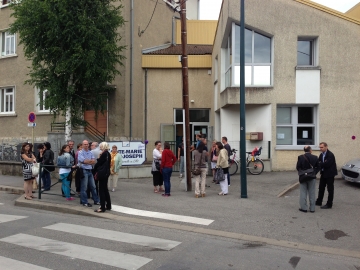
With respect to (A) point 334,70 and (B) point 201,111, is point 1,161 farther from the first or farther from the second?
(A) point 334,70

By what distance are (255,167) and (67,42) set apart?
8.55 meters

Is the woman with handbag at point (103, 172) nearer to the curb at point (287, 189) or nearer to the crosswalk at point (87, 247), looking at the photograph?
the crosswalk at point (87, 247)

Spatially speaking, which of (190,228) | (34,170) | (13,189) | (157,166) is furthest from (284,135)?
(13,189)

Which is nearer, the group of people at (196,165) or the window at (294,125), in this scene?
the group of people at (196,165)

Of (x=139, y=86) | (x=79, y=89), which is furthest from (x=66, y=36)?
(x=139, y=86)

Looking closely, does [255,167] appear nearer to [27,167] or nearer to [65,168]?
[65,168]

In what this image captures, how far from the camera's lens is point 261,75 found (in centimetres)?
1549

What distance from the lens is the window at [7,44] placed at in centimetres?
2161

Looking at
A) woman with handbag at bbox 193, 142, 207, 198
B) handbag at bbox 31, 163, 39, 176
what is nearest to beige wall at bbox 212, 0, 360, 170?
woman with handbag at bbox 193, 142, 207, 198

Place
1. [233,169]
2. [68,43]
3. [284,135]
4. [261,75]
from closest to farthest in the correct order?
[68,43], [233,169], [261,75], [284,135]

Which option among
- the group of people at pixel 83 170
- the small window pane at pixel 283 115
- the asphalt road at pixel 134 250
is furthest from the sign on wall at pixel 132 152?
the asphalt road at pixel 134 250

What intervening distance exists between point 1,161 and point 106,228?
37.4 ft

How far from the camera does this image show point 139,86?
2016 centimetres

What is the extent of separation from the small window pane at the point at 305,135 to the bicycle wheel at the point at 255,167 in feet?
6.73
